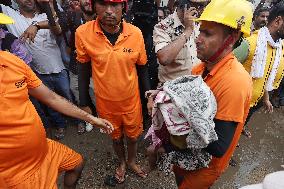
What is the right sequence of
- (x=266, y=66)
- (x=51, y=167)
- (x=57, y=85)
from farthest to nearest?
(x=57, y=85) < (x=266, y=66) < (x=51, y=167)

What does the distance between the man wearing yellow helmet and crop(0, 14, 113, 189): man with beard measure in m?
1.45

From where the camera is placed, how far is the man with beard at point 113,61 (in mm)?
3189

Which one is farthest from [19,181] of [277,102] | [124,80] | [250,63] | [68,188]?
[277,102]

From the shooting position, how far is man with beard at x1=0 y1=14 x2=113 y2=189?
232 centimetres

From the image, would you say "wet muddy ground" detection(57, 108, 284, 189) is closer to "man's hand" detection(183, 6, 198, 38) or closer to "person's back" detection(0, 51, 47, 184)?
"person's back" detection(0, 51, 47, 184)

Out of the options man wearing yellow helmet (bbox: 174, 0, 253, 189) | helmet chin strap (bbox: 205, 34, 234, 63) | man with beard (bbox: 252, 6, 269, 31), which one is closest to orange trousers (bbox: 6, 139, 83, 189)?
man wearing yellow helmet (bbox: 174, 0, 253, 189)

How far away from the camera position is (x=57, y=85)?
4.54m

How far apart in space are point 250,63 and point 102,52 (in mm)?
1836

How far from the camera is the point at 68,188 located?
3.25m

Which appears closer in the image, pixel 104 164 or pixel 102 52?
pixel 102 52

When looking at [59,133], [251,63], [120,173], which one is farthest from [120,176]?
[251,63]

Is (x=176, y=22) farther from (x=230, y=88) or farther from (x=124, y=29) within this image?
(x=230, y=88)

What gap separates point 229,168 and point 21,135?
304 centimetres

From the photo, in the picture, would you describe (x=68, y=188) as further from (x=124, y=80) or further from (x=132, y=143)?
(x=124, y=80)
